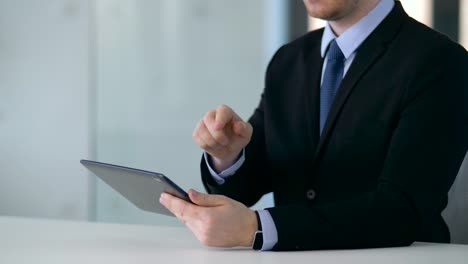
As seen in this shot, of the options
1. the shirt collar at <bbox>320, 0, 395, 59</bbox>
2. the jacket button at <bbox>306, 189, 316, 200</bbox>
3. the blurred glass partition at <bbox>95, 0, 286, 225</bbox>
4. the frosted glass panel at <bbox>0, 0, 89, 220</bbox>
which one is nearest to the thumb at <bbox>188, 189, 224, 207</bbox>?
the jacket button at <bbox>306, 189, 316, 200</bbox>

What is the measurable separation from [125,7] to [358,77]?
7.32ft

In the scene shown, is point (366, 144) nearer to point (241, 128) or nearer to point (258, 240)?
point (241, 128)

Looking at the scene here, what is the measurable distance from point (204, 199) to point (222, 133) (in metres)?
0.19

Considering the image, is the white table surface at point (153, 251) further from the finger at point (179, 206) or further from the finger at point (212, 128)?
the finger at point (212, 128)

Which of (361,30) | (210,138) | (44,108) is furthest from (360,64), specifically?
(44,108)

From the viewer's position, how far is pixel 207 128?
1.39 meters

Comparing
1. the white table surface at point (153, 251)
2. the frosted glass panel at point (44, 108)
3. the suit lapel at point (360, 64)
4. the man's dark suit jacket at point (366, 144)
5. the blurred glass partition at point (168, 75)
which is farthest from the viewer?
the frosted glass panel at point (44, 108)

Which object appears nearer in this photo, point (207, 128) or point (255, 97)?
point (207, 128)

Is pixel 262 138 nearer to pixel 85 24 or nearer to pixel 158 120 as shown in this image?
pixel 158 120

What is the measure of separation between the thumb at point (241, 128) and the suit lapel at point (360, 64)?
0.25m

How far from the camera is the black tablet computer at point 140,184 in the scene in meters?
1.22

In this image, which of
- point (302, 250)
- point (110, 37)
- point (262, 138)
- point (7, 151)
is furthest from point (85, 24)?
point (302, 250)

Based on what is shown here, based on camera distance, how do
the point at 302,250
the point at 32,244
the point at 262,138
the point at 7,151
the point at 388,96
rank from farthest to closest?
the point at 7,151, the point at 262,138, the point at 388,96, the point at 32,244, the point at 302,250

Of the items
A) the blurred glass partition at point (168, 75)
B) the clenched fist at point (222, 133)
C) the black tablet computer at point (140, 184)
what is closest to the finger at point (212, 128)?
the clenched fist at point (222, 133)
